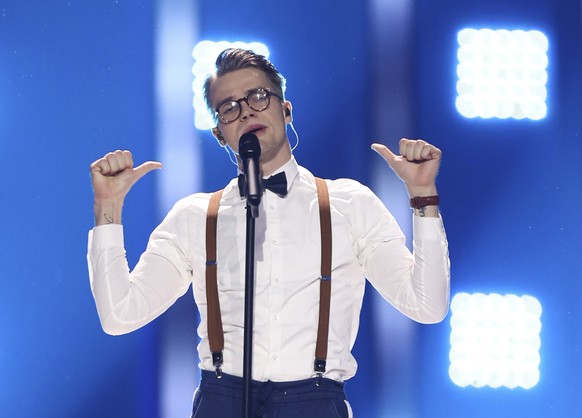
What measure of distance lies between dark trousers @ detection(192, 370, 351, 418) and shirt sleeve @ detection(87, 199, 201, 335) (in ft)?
0.84

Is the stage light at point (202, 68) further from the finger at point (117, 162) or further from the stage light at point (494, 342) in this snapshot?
the stage light at point (494, 342)

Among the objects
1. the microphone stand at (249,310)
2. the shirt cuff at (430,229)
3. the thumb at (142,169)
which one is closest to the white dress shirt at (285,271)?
the shirt cuff at (430,229)

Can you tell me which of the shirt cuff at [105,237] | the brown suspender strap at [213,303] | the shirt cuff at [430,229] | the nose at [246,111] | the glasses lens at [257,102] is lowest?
the brown suspender strap at [213,303]

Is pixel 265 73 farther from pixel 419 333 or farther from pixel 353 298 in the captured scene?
pixel 419 333

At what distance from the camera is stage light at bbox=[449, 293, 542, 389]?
2637 mm

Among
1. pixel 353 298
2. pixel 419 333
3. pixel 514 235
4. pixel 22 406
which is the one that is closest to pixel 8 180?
pixel 22 406

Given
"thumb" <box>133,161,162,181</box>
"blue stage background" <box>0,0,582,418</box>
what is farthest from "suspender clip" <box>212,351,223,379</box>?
"blue stage background" <box>0,0,582,418</box>

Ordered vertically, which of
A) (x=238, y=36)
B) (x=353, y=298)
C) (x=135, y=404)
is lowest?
(x=135, y=404)

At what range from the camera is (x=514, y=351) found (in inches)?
104

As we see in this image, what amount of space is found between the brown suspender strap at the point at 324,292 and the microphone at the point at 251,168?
465 mm

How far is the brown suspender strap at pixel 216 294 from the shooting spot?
195cm

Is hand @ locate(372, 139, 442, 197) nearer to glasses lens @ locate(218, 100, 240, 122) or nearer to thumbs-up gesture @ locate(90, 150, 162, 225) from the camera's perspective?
glasses lens @ locate(218, 100, 240, 122)

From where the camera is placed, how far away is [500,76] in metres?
2.72

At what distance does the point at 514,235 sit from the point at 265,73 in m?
1.02
